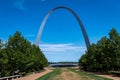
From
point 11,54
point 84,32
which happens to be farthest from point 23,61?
point 84,32

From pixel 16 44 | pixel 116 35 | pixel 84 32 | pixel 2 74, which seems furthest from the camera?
pixel 84 32

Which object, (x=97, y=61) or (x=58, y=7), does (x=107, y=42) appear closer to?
(x=97, y=61)

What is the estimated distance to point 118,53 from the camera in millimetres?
58031

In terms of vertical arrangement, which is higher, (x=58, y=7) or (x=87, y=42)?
(x=58, y=7)

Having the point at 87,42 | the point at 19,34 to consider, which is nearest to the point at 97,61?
the point at 19,34

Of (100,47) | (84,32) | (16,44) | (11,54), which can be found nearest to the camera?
(11,54)

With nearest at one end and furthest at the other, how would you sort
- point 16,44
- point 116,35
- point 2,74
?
point 2,74 → point 16,44 → point 116,35

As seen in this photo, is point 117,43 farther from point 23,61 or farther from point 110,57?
point 23,61

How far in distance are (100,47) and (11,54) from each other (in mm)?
24024

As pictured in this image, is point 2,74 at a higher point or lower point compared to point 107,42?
lower

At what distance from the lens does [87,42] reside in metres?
112

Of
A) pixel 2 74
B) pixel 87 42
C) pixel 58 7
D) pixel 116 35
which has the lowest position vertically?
pixel 2 74

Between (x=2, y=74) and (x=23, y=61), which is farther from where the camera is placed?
(x=23, y=61)

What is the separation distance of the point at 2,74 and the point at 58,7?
2771 inches
